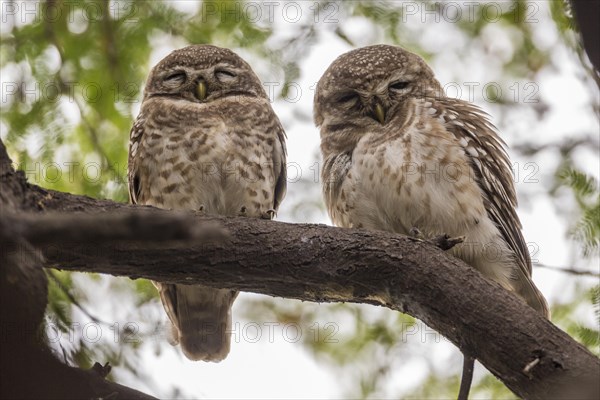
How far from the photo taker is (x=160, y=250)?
308cm

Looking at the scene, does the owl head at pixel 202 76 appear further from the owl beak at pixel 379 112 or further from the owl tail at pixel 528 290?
the owl tail at pixel 528 290

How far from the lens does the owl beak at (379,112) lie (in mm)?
4336

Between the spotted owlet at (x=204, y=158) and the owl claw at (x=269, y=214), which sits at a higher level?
the spotted owlet at (x=204, y=158)

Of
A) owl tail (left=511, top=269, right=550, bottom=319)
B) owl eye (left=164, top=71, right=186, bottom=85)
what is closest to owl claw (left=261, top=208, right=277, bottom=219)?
owl eye (left=164, top=71, right=186, bottom=85)

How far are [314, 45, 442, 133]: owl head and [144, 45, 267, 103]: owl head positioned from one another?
0.44 m

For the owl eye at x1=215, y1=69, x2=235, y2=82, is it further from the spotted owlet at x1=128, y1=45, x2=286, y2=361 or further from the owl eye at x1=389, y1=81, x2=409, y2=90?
the owl eye at x1=389, y1=81, x2=409, y2=90

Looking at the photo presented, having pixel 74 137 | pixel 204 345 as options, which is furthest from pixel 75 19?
pixel 204 345

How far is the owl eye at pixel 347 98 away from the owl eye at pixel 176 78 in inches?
35.2

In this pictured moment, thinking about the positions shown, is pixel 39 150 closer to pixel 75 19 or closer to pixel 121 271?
pixel 75 19

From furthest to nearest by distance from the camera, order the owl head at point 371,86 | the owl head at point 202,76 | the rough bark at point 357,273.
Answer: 1. the owl head at point 202,76
2. the owl head at point 371,86
3. the rough bark at point 357,273

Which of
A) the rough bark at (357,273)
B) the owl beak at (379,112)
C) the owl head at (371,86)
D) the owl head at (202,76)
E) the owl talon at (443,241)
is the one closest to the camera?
the rough bark at (357,273)

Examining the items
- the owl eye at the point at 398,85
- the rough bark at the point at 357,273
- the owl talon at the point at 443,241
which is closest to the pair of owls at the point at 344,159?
the owl eye at the point at 398,85

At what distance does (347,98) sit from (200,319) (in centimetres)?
143

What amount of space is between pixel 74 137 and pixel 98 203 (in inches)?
73.8
